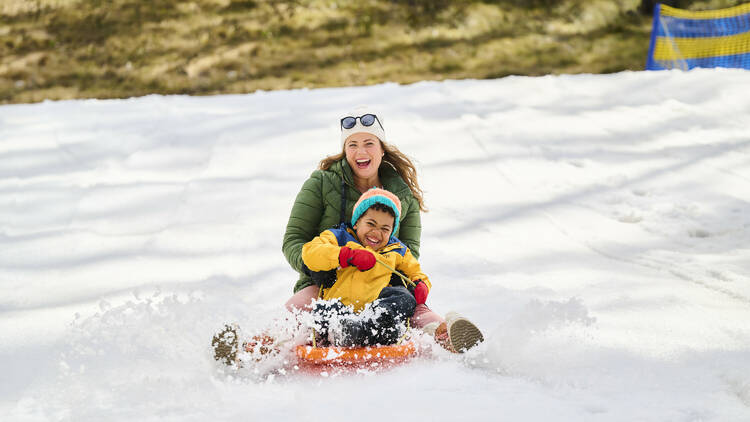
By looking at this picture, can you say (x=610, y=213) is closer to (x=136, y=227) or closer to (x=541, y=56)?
(x=136, y=227)

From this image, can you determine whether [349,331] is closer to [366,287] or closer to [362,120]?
[366,287]

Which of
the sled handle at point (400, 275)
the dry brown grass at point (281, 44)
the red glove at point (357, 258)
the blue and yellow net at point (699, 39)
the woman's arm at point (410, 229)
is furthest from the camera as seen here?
the dry brown grass at point (281, 44)

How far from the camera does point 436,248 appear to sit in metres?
4.16

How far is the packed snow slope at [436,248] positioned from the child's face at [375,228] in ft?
1.36

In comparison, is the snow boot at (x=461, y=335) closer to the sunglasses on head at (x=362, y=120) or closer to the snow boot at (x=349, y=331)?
the snow boot at (x=349, y=331)

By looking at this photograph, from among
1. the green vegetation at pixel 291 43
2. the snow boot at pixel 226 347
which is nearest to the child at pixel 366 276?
the snow boot at pixel 226 347

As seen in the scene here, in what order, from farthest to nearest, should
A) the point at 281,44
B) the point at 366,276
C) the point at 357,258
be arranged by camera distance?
1. the point at 281,44
2. the point at 366,276
3. the point at 357,258

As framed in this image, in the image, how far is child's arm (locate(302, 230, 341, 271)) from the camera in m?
2.46

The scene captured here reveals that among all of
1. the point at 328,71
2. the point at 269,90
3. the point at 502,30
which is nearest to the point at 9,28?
the point at 269,90

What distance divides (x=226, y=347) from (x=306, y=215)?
681mm

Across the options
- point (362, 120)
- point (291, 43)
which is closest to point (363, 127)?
point (362, 120)

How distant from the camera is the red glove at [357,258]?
2.43 meters

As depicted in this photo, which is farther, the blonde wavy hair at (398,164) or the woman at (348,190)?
the blonde wavy hair at (398,164)

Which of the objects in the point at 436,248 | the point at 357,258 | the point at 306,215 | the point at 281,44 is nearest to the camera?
the point at 357,258
